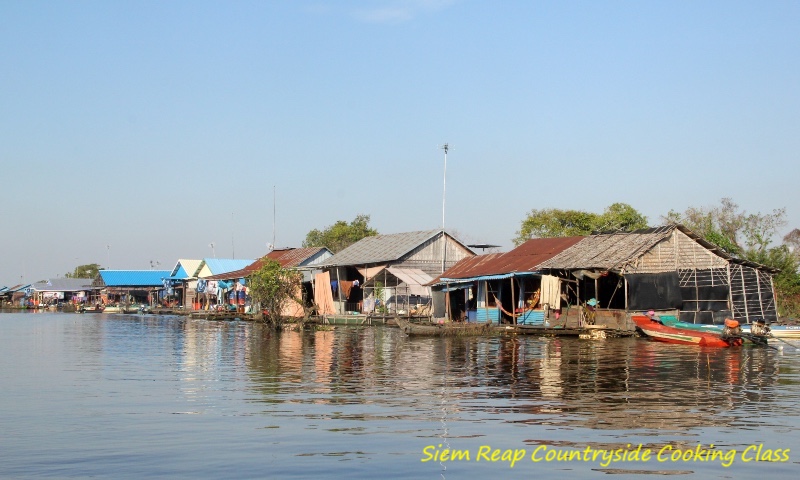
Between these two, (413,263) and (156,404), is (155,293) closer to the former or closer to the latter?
(413,263)

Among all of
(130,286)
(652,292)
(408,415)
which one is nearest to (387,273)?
(652,292)

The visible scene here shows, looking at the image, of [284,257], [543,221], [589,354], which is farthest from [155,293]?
[589,354]

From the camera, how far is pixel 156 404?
1326 centimetres

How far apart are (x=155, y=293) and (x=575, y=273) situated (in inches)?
2319

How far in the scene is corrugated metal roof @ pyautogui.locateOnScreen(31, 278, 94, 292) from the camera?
303 ft

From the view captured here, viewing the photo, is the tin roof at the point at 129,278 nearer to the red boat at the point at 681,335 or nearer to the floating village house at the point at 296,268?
the floating village house at the point at 296,268

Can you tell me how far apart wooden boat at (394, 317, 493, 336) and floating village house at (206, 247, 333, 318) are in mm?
13869

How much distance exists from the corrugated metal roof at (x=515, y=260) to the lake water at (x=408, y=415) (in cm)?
879

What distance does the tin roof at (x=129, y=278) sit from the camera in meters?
77.1

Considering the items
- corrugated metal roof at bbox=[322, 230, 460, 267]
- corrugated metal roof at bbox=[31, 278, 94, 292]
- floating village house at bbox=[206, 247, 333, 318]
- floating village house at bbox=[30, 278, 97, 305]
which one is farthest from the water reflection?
corrugated metal roof at bbox=[31, 278, 94, 292]

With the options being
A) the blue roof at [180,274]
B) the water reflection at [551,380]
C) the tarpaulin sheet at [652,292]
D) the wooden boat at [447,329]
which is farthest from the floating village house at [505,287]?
the blue roof at [180,274]

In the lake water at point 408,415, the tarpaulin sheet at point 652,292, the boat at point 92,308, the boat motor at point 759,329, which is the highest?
the tarpaulin sheet at point 652,292

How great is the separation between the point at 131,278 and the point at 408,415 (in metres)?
71.9

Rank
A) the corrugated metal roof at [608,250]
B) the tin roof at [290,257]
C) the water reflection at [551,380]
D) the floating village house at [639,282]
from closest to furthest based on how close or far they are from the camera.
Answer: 1. the water reflection at [551,380]
2. the floating village house at [639,282]
3. the corrugated metal roof at [608,250]
4. the tin roof at [290,257]
